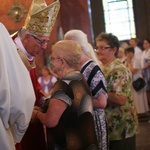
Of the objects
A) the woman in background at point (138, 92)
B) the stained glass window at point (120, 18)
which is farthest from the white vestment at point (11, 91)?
the stained glass window at point (120, 18)

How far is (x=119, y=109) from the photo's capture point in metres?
3.24

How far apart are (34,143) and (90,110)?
2.33 ft

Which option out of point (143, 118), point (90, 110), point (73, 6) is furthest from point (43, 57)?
point (90, 110)

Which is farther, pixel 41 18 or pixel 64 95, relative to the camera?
pixel 41 18

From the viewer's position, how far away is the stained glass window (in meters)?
13.6

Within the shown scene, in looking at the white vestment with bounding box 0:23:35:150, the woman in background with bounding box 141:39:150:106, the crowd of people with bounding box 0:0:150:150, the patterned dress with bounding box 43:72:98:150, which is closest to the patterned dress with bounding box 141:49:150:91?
the woman in background with bounding box 141:39:150:106

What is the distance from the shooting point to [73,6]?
10.9 metres

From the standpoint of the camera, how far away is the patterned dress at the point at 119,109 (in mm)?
3177

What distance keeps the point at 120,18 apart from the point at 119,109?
35.7 feet

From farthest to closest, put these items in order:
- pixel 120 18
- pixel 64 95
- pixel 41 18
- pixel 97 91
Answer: pixel 120 18 → pixel 41 18 → pixel 97 91 → pixel 64 95

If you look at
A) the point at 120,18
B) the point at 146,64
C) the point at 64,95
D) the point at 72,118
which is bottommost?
the point at 146,64

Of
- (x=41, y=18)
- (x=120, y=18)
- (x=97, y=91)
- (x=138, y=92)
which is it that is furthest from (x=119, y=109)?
(x=120, y=18)

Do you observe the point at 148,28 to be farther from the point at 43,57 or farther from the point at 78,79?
the point at 78,79

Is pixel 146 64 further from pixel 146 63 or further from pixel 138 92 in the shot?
pixel 138 92
